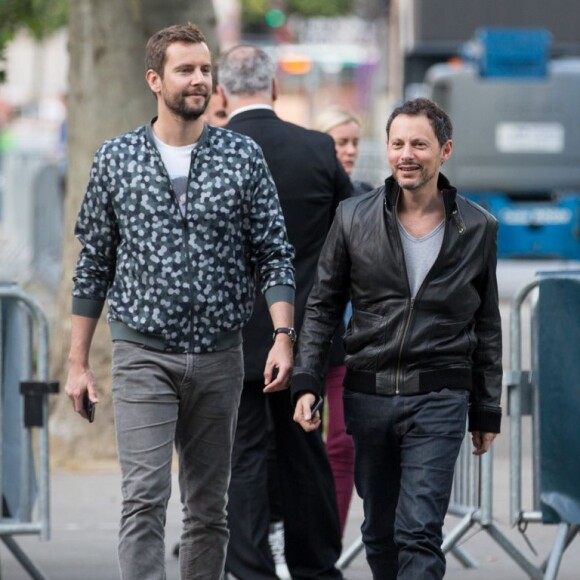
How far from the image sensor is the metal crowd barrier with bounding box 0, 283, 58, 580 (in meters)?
6.23

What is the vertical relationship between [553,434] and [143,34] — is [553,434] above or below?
below

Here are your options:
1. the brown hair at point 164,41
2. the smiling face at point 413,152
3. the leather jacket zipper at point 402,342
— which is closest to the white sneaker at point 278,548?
the leather jacket zipper at point 402,342

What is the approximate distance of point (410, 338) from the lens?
4.98 meters

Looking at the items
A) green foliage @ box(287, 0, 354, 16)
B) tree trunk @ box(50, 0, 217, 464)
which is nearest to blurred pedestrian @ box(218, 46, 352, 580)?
tree trunk @ box(50, 0, 217, 464)

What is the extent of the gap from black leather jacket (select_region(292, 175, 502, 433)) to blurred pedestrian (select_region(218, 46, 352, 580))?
36.4 inches

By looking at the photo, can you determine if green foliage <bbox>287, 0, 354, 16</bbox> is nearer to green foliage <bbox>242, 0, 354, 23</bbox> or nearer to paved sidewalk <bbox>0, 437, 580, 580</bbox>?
green foliage <bbox>242, 0, 354, 23</bbox>

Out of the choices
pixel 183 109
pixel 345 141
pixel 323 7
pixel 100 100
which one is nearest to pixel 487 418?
pixel 183 109

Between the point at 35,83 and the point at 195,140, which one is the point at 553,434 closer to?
the point at 195,140

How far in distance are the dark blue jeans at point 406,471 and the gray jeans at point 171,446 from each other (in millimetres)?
428

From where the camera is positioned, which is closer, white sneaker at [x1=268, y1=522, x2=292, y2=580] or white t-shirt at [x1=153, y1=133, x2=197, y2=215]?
white t-shirt at [x1=153, y1=133, x2=197, y2=215]

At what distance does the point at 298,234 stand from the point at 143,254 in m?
1.16

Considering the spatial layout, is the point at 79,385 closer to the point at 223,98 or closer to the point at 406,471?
the point at 406,471

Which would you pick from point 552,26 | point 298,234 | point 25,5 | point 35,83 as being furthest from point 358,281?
point 35,83

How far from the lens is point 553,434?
18.9ft
